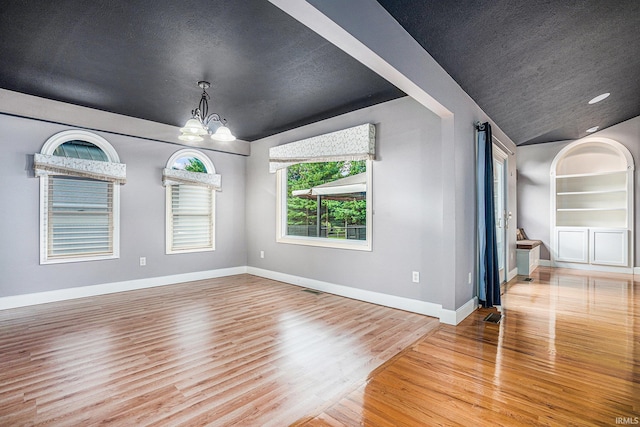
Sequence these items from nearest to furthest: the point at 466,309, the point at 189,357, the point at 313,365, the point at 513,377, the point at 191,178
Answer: the point at 513,377
the point at 313,365
the point at 189,357
the point at 466,309
the point at 191,178

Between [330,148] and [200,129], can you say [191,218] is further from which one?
[330,148]

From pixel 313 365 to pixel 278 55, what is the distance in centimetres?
270

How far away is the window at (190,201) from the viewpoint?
5.28m

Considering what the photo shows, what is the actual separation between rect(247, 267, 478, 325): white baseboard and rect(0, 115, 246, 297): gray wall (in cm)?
163

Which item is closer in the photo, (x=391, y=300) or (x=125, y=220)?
(x=391, y=300)

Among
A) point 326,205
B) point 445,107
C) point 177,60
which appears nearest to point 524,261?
point 326,205

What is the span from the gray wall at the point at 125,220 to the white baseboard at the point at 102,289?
2.6 inches

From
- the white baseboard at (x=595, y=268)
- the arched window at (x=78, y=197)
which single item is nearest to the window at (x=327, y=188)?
the arched window at (x=78, y=197)

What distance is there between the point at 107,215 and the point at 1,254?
3.98ft

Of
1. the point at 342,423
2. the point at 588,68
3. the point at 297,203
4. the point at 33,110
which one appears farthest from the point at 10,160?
the point at 588,68

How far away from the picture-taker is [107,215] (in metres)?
4.69

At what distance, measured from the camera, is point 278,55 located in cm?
288

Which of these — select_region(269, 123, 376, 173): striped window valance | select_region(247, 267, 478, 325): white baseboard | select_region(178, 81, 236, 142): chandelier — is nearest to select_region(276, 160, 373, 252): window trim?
select_region(269, 123, 376, 173): striped window valance

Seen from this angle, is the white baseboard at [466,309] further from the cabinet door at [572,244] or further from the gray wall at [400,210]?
the cabinet door at [572,244]
